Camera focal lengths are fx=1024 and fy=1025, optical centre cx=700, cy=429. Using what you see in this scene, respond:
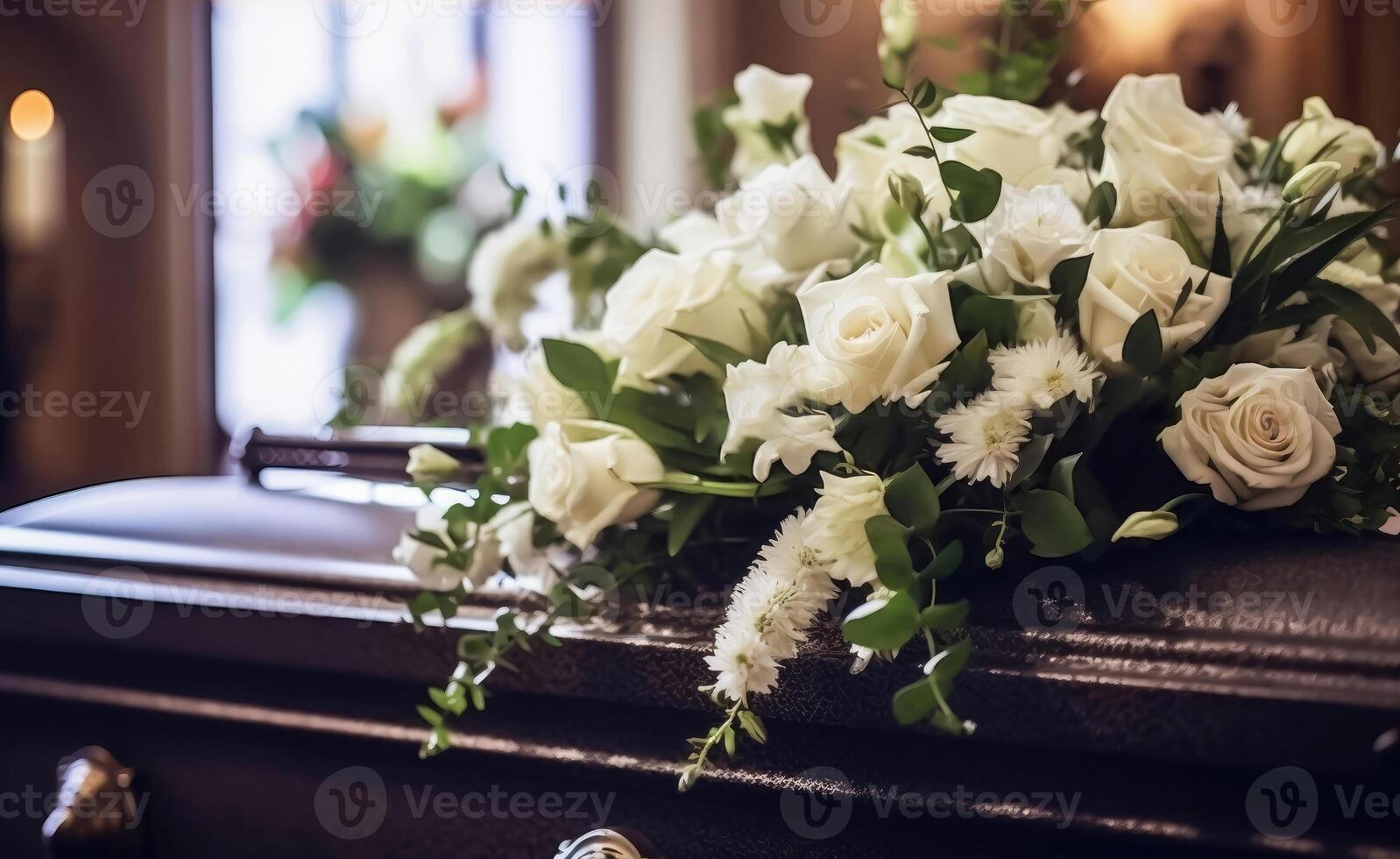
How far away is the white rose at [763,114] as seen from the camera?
0.69 metres

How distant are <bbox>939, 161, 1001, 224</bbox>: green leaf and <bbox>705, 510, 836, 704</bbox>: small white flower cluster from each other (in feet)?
0.48

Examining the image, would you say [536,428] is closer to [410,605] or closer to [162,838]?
[410,605]

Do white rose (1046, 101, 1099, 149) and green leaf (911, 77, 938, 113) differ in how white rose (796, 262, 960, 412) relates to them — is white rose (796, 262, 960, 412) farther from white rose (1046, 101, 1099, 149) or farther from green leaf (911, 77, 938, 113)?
white rose (1046, 101, 1099, 149)

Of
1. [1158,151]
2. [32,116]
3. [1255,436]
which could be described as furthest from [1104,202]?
[32,116]

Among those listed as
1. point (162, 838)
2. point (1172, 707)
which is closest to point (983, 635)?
point (1172, 707)

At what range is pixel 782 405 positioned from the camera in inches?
16.8

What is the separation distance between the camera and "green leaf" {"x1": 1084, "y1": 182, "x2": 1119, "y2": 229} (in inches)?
18.8

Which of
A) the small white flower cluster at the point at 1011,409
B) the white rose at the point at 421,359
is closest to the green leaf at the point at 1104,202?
the small white flower cluster at the point at 1011,409

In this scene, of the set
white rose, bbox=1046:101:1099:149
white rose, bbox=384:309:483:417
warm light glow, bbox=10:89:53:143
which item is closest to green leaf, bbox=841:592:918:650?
white rose, bbox=1046:101:1099:149

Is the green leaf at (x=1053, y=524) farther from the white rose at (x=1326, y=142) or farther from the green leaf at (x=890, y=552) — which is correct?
the white rose at (x=1326, y=142)

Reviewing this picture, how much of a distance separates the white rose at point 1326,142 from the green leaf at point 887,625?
0.37 m

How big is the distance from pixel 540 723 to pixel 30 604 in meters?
0.34

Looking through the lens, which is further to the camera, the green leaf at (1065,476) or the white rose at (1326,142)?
the white rose at (1326,142)

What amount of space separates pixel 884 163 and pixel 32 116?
8.32 feet
